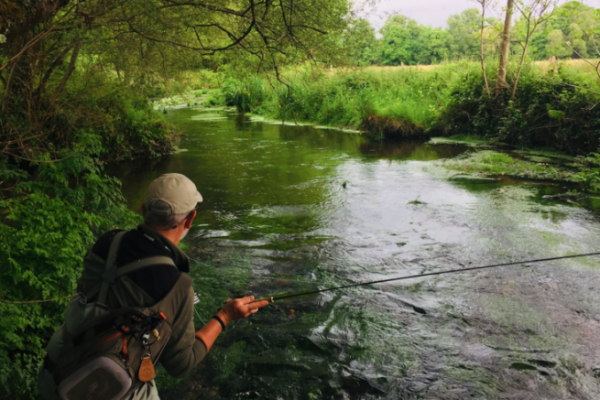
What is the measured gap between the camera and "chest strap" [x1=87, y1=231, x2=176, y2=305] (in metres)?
1.95

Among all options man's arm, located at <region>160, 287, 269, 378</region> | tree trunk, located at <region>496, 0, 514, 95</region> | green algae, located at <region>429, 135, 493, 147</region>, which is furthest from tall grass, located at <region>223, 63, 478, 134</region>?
man's arm, located at <region>160, 287, 269, 378</region>

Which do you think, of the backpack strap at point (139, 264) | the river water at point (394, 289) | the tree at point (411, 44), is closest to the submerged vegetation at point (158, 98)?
the river water at point (394, 289)

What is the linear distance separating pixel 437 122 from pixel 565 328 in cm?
1436

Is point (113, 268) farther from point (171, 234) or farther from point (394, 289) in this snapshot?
point (394, 289)

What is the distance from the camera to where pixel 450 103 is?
17656 millimetres

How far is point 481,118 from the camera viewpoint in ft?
54.2

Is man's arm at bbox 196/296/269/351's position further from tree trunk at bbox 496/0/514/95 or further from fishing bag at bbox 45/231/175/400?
tree trunk at bbox 496/0/514/95

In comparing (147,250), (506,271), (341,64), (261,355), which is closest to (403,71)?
(341,64)

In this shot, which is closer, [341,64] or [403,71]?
[341,64]

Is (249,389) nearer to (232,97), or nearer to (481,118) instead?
(481,118)

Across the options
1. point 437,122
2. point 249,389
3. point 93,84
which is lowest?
point 249,389

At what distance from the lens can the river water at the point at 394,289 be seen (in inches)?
153

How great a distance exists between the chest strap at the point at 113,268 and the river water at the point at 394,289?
6.52 feet

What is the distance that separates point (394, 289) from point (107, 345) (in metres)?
4.07
